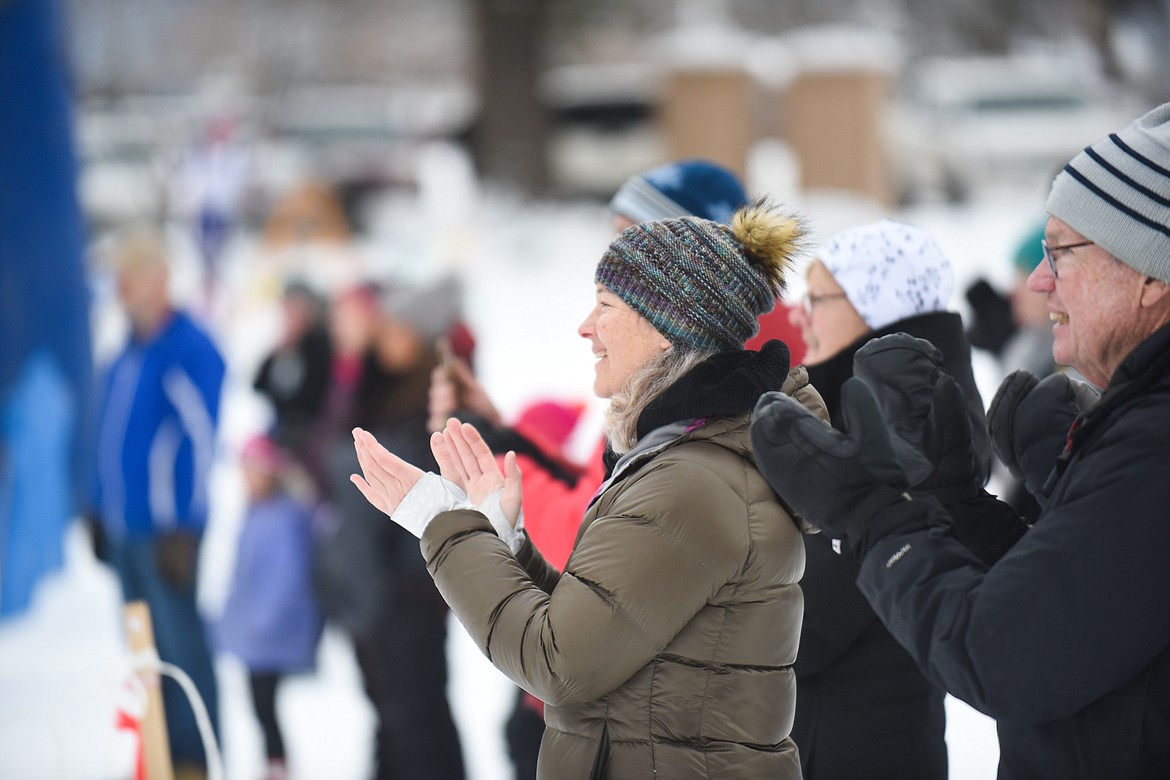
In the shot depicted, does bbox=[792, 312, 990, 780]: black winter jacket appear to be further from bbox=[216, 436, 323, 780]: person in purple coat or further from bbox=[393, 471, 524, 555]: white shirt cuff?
bbox=[216, 436, 323, 780]: person in purple coat

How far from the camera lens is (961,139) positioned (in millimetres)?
19125

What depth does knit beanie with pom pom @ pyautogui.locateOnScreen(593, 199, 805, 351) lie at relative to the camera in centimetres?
205

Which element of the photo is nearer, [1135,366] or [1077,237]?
[1135,366]

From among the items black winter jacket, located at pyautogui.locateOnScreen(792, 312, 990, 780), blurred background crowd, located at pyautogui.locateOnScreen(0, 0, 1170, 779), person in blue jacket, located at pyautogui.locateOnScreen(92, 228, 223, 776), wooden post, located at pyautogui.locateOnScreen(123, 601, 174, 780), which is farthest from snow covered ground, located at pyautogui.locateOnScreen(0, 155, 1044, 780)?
black winter jacket, located at pyautogui.locateOnScreen(792, 312, 990, 780)

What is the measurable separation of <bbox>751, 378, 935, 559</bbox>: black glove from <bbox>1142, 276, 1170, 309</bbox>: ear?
41cm

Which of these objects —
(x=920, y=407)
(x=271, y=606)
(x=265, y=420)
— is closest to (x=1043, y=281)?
(x=920, y=407)

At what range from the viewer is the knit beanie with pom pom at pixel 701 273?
2.05m

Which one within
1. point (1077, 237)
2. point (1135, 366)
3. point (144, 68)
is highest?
point (144, 68)

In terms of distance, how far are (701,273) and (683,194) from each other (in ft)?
3.96

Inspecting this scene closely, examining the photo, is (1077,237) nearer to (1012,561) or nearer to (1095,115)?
(1012,561)

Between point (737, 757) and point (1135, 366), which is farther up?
point (1135, 366)

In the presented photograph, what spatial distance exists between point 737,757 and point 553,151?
1817 cm

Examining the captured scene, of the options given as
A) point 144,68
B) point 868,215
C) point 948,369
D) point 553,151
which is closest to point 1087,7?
point 868,215

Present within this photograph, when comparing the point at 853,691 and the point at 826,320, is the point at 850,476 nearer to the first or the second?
the point at 853,691
